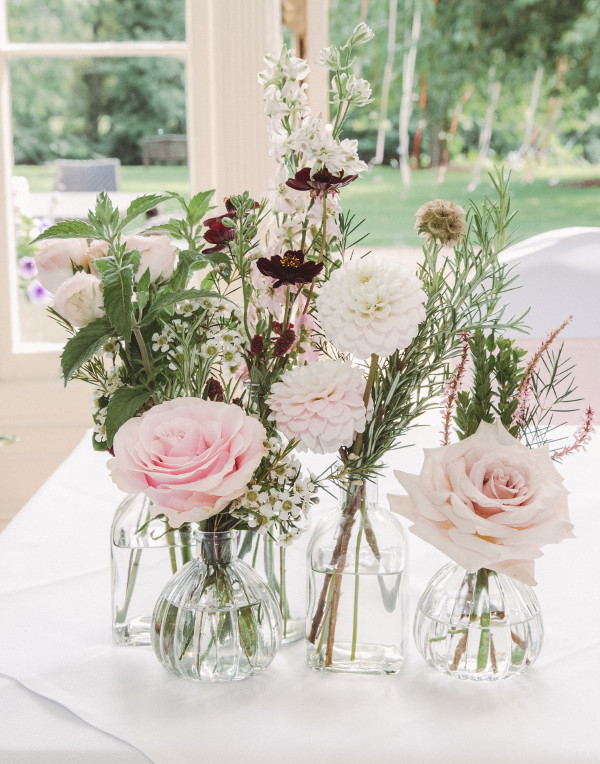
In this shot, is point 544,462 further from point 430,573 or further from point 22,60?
point 22,60

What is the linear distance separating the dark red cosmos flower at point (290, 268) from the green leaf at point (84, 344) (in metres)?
0.13

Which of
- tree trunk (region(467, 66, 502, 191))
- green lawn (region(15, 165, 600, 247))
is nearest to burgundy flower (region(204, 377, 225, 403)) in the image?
green lawn (region(15, 165, 600, 247))

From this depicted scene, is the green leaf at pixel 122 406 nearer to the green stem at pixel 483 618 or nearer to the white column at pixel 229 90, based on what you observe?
the green stem at pixel 483 618

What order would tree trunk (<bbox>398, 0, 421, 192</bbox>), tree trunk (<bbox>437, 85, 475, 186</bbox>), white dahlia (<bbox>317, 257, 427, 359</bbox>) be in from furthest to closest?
tree trunk (<bbox>437, 85, 475, 186</bbox>) → tree trunk (<bbox>398, 0, 421, 192</bbox>) → white dahlia (<bbox>317, 257, 427, 359</bbox>)

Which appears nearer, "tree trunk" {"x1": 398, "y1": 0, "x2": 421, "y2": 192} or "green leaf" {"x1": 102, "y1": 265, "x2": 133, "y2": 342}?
"green leaf" {"x1": 102, "y1": 265, "x2": 133, "y2": 342}

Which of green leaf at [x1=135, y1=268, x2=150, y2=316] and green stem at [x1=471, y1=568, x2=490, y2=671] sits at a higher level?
green leaf at [x1=135, y1=268, x2=150, y2=316]

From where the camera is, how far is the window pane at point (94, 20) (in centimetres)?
233

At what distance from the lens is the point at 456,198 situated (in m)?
4.17

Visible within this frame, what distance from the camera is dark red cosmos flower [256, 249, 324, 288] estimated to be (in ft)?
2.27

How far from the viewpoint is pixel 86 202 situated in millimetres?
2457

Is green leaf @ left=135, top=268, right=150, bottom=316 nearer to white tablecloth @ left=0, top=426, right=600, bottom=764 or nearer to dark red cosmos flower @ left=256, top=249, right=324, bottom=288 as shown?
dark red cosmos flower @ left=256, top=249, right=324, bottom=288

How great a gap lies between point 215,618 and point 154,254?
290 mm

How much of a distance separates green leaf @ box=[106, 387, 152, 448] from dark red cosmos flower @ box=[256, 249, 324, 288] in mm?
135

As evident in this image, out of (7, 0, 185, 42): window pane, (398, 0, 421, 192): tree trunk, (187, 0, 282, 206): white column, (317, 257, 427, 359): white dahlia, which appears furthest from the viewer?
(398, 0, 421, 192): tree trunk
